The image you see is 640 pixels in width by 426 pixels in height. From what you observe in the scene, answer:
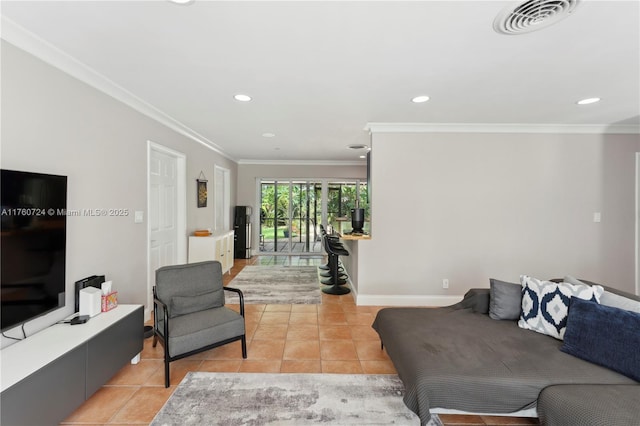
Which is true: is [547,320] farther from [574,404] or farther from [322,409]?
[322,409]

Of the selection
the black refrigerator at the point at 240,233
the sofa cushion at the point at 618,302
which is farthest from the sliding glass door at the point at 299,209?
the sofa cushion at the point at 618,302

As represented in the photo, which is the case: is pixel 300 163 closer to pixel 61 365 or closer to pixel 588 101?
pixel 588 101

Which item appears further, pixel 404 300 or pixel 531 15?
pixel 404 300

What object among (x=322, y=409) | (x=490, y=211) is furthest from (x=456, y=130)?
(x=322, y=409)

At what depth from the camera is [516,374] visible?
5.62ft

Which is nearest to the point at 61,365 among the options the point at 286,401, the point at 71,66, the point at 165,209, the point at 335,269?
the point at 286,401

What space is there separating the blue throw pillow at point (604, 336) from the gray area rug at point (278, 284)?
2.84 m

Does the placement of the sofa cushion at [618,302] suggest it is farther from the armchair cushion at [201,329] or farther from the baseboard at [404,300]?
the armchair cushion at [201,329]

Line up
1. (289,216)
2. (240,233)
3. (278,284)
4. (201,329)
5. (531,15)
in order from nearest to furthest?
(531,15) → (201,329) → (278,284) → (240,233) → (289,216)

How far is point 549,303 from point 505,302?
1.02 feet

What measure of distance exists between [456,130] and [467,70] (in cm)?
169

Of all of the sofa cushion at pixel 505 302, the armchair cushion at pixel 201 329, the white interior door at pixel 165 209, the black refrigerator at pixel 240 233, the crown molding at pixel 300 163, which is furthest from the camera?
the crown molding at pixel 300 163

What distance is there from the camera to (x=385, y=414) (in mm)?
1935

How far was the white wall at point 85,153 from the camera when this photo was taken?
1865 millimetres
